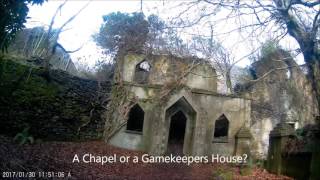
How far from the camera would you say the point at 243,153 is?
19.2 metres

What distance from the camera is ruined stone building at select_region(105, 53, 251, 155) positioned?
56.5 ft

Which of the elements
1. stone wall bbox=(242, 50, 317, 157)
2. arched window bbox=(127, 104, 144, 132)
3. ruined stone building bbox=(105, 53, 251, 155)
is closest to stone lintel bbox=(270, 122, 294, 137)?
ruined stone building bbox=(105, 53, 251, 155)

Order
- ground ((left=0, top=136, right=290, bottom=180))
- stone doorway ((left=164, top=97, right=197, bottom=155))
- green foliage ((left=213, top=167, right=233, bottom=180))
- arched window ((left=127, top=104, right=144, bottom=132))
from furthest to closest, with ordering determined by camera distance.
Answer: arched window ((left=127, top=104, right=144, bottom=132)), stone doorway ((left=164, top=97, right=197, bottom=155)), green foliage ((left=213, top=167, right=233, bottom=180)), ground ((left=0, top=136, right=290, bottom=180))

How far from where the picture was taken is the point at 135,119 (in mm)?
18484

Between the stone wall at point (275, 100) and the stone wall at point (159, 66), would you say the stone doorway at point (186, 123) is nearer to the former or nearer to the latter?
the stone wall at point (159, 66)

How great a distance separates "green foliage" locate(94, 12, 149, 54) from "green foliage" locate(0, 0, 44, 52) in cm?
1395

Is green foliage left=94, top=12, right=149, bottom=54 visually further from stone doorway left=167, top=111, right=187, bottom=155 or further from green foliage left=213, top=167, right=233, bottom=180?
green foliage left=213, top=167, right=233, bottom=180

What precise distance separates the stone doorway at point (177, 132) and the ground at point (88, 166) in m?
2.46

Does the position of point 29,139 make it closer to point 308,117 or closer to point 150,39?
point 150,39

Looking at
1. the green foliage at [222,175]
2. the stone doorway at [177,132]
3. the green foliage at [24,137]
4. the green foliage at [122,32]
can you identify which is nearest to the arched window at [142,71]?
the green foliage at [122,32]

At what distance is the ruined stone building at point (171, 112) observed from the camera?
1723 cm

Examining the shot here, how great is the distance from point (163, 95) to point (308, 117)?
44.5 feet

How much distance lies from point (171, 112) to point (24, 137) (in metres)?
8.01

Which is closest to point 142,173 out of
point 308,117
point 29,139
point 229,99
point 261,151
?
point 29,139
